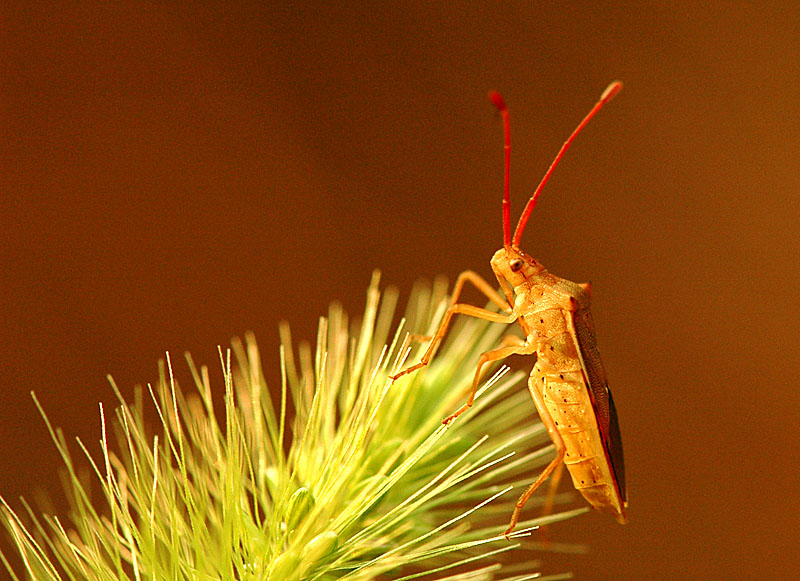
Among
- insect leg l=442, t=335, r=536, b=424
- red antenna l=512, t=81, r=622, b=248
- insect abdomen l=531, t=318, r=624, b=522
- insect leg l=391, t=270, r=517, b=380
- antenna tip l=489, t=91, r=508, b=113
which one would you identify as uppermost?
antenna tip l=489, t=91, r=508, b=113

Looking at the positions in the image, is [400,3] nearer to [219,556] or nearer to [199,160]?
[199,160]

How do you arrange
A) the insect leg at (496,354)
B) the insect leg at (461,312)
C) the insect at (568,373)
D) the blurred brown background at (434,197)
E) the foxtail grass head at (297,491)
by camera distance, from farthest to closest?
the blurred brown background at (434,197) → the insect at (568,373) → the insect leg at (461,312) → the insect leg at (496,354) → the foxtail grass head at (297,491)

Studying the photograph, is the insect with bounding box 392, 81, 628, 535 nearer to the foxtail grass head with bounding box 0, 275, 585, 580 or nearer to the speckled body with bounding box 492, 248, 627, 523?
the speckled body with bounding box 492, 248, 627, 523

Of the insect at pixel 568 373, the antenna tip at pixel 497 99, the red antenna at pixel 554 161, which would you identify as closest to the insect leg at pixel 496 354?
the insect at pixel 568 373

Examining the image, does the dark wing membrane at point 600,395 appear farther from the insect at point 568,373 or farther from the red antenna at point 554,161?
the red antenna at point 554,161

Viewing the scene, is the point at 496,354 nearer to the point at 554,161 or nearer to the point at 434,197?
the point at 554,161

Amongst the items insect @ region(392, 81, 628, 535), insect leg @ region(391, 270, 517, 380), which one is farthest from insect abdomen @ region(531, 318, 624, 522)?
insect leg @ region(391, 270, 517, 380)
